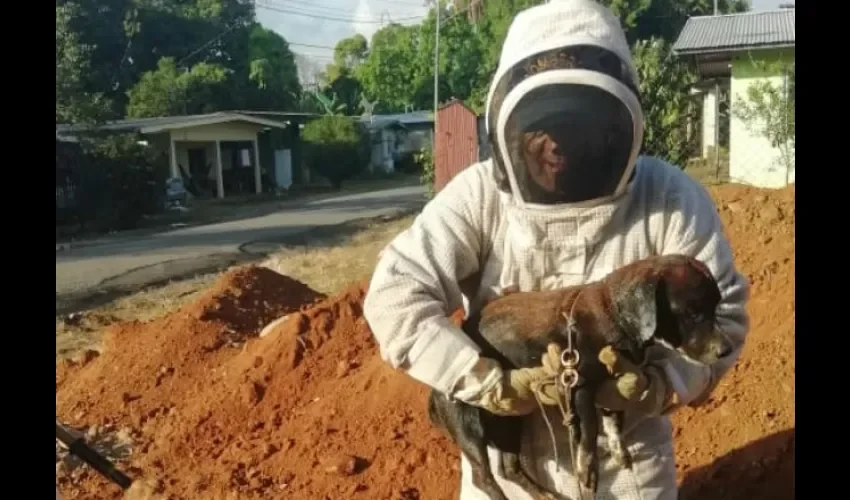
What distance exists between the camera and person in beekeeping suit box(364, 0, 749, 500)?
2.03 metres

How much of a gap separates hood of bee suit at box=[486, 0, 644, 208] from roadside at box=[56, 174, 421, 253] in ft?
41.7

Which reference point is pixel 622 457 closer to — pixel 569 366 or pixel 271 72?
pixel 569 366

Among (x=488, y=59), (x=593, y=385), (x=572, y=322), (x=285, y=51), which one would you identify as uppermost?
(x=285, y=51)

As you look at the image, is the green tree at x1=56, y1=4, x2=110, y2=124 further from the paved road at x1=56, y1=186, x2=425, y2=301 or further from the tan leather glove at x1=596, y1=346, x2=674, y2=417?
the tan leather glove at x1=596, y1=346, x2=674, y2=417

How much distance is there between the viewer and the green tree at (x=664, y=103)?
10.6 metres

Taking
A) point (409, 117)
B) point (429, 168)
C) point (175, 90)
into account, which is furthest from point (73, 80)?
point (409, 117)

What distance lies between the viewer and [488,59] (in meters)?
18.5

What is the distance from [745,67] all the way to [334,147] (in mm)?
17762

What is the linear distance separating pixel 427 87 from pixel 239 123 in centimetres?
831

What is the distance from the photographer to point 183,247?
582 inches
